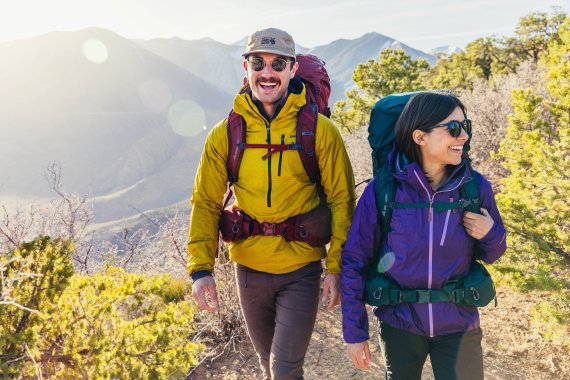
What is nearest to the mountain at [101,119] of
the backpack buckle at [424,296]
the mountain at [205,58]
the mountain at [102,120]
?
the mountain at [102,120]

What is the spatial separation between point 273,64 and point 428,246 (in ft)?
4.09

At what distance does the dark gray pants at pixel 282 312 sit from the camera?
2.31 metres

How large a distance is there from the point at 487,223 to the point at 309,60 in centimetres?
156

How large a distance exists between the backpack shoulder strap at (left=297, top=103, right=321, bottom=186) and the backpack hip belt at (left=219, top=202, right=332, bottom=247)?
25 centimetres

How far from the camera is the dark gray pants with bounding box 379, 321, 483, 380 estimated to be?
6.20ft

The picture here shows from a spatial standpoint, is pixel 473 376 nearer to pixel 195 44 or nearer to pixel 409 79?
pixel 409 79

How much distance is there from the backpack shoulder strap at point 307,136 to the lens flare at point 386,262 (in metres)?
0.65

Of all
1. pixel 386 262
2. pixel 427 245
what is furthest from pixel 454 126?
pixel 386 262

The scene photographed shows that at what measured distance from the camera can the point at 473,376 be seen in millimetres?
1882

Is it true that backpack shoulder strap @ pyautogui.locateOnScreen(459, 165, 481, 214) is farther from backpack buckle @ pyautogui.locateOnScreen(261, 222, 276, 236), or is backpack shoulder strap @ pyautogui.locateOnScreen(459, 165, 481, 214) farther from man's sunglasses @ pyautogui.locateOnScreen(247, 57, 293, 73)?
man's sunglasses @ pyautogui.locateOnScreen(247, 57, 293, 73)

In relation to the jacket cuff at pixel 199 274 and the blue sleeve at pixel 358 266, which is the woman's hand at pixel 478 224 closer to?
the blue sleeve at pixel 358 266

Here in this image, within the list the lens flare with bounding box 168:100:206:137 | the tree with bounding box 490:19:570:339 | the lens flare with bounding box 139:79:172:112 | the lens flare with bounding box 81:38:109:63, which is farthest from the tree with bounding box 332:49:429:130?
the lens flare with bounding box 81:38:109:63

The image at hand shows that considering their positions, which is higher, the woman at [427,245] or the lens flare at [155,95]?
the lens flare at [155,95]

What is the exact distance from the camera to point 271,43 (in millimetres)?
2273
